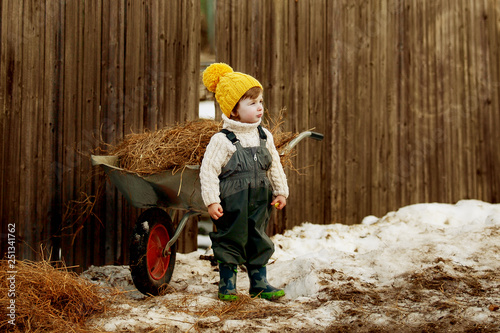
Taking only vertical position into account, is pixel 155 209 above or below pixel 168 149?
below

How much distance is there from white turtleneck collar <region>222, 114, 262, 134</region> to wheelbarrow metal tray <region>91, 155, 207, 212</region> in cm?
32

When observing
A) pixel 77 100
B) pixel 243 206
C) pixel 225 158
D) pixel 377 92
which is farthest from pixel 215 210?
pixel 377 92

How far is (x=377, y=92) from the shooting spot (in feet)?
15.6

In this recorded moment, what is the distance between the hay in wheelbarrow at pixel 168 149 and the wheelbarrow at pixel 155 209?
0.05 meters

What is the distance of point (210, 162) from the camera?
267 centimetres

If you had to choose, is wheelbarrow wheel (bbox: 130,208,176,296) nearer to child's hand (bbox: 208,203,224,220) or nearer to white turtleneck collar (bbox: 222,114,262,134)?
child's hand (bbox: 208,203,224,220)

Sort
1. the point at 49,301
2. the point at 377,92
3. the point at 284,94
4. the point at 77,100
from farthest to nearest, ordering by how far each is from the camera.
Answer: the point at 377,92, the point at 284,94, the point at 77,100, the point at 49,301

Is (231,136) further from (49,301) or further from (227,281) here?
(49,301)

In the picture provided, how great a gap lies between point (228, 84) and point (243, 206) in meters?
0.72

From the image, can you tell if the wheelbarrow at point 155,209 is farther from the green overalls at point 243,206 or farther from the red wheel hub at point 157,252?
the green overalls at point 243,206

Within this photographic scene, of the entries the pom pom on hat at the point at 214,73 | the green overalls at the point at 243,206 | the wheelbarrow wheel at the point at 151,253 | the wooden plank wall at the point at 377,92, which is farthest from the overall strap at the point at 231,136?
the wooden plank wall at the point at 377,92

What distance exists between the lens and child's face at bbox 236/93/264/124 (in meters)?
2.81

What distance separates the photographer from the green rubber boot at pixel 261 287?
277 cm

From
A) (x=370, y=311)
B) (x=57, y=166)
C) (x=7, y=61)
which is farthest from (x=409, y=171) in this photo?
(x=7, y=61)
